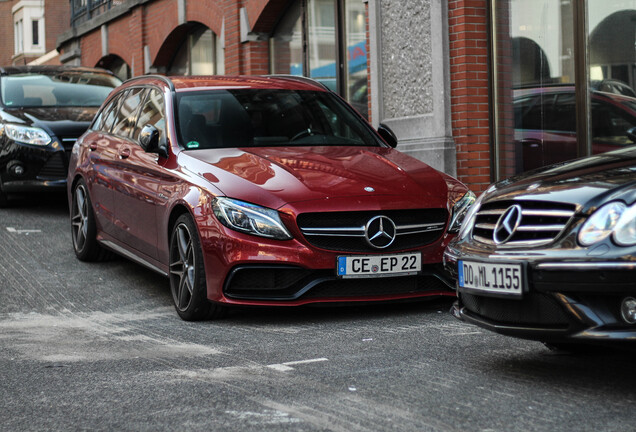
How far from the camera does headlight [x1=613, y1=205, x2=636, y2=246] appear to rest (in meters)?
3.96

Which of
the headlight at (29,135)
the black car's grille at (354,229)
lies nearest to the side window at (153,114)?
the black car's grille at (354,229)

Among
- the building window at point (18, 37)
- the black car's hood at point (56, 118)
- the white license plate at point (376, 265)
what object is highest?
the building window at point (18, 37)

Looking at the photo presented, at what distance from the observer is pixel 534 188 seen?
458cm

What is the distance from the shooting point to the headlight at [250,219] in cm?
612

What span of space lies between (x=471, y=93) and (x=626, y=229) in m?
7.22

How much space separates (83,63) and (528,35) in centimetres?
1856

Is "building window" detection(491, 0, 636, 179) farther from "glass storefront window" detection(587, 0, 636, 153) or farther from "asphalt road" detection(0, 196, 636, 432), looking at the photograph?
"asphalt road" detection(0, 196, 636, 432)

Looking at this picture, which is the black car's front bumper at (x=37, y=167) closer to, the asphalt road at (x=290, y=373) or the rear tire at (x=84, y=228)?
the rear tire at (x=84, y=228)

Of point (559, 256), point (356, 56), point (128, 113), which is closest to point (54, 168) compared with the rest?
point (128, 113)

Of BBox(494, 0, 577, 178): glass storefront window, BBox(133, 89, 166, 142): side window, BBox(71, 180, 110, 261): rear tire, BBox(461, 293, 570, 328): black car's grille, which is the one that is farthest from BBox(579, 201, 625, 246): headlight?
BBox(494, 0, 577, 178): glass storefront window

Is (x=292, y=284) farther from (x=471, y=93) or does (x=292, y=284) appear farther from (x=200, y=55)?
(x=200, y=55)

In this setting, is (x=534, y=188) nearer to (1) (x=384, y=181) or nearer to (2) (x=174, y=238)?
(1) (x=384, y=181)

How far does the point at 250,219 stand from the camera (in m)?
6.15

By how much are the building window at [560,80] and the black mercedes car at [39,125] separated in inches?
187
